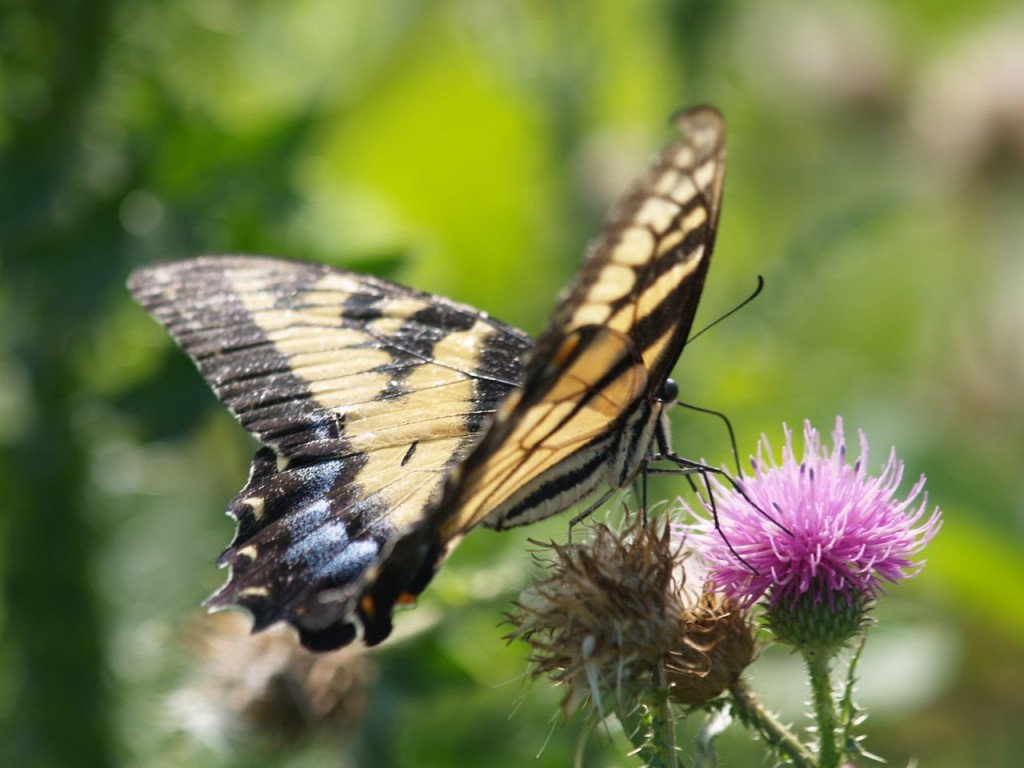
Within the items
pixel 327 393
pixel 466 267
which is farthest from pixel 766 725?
pixel 466 267

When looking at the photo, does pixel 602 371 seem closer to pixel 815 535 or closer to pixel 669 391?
pixel 669 391

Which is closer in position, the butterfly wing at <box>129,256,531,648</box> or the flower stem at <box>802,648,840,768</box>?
the flower stem at <box>802,648,840,768</box>

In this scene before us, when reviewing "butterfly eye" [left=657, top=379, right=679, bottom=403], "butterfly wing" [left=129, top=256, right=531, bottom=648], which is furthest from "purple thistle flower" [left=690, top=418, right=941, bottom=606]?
"butterfly wing" [left=129, top=256, right=531, bottom=648]

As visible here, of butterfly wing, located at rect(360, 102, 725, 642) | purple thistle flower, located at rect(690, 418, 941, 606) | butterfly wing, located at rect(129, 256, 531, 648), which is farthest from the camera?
butterfly wing, located at rect(129, 256, 531, 648)

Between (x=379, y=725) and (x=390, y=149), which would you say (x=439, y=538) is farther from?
(x=390, y=149)

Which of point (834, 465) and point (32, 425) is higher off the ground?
point (834, 465)

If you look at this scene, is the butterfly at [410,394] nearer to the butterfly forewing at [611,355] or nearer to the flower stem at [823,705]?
the butterfly forewing at [611,355]

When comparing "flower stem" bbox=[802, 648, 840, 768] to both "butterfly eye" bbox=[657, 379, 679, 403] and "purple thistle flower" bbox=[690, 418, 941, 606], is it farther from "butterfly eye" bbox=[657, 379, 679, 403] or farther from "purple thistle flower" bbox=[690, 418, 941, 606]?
"butterfly eye" bbox=[657, 379, 679, 403]

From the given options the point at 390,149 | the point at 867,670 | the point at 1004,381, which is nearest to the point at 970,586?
the point at 867,670
